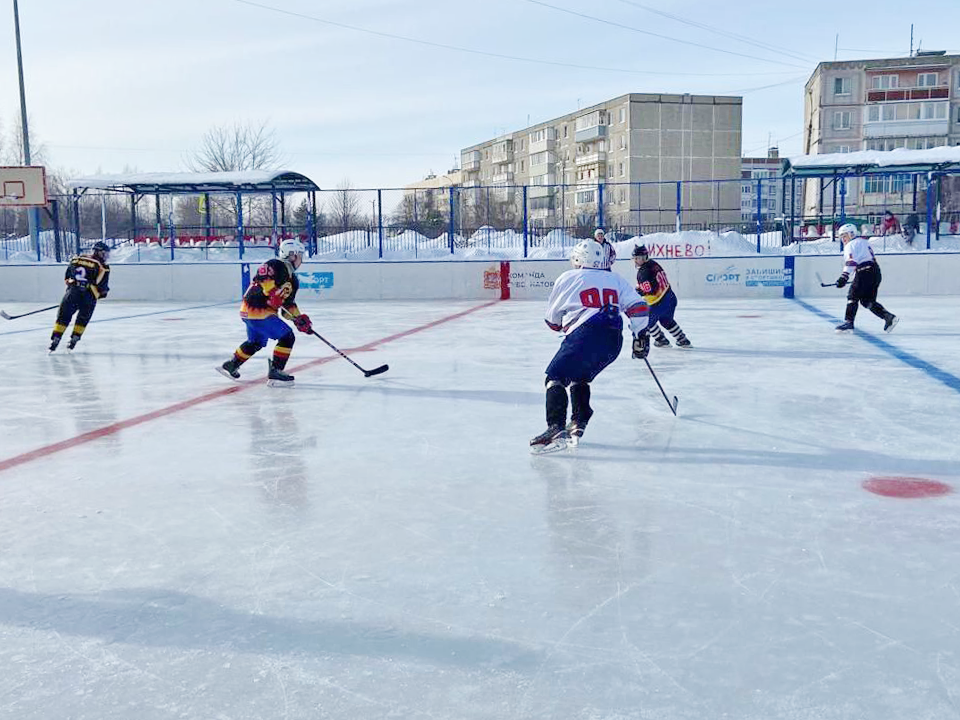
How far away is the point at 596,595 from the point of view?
291 cm

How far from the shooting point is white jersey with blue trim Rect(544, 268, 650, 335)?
16.6 feet

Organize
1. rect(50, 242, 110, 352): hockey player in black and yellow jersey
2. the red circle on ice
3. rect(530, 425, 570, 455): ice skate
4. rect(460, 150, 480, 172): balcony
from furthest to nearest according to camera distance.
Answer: rect(460, 150, 480, 172): balcony
rect(50, 242, 110, 352): hockey player in black and yellow jersey
rect(530, 425, 570, 455): ice skate
the red circle on ice

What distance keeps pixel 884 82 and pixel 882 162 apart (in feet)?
133

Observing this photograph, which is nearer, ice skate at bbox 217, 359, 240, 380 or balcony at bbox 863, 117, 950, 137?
ice skate at bbox 217, 359, 240, 380

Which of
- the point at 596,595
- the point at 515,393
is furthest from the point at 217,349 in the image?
the point at 596,595

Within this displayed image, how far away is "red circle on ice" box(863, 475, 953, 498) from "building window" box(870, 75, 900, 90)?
58184mm

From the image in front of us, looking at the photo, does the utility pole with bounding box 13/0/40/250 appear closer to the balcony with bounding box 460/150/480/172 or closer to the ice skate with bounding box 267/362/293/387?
the ice skate with bounding box 267/362/293/387

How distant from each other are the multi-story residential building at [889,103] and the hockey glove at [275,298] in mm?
50484

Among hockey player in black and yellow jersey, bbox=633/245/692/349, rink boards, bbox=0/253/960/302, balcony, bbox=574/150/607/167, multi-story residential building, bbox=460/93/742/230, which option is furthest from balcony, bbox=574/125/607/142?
hockey player in black and yellow jersey, bbox=633/245/692/349

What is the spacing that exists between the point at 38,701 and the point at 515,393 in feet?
16.4

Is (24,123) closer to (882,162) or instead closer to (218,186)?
(218,186)

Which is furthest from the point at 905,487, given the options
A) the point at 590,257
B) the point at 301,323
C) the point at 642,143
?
the point at 642,143

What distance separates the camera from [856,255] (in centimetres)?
1072

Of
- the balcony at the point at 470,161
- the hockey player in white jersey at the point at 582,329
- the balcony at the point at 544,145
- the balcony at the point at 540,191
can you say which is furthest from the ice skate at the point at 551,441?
the balcony at the point at 470,161
